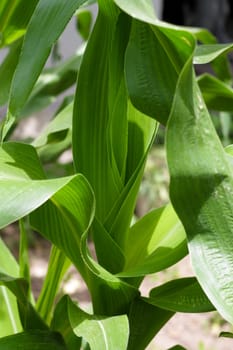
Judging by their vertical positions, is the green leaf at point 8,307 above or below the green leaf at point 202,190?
below

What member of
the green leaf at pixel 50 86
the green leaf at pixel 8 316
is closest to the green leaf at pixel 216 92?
the green leaf at pixel 8 316

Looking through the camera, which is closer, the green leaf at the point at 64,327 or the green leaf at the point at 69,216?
the green leaf at the point at 69,216

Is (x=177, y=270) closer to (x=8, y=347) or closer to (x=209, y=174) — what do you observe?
(x=8, y=347)

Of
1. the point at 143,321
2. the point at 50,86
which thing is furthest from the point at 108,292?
the point at 50,86

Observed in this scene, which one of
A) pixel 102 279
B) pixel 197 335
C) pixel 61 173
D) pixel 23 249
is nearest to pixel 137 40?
pixel 102 279

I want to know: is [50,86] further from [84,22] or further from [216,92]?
[216,92]

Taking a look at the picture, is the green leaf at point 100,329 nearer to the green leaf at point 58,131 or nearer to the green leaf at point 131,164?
the green leaf at point 131,164

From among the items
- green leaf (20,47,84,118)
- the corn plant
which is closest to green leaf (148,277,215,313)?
the corn plant
